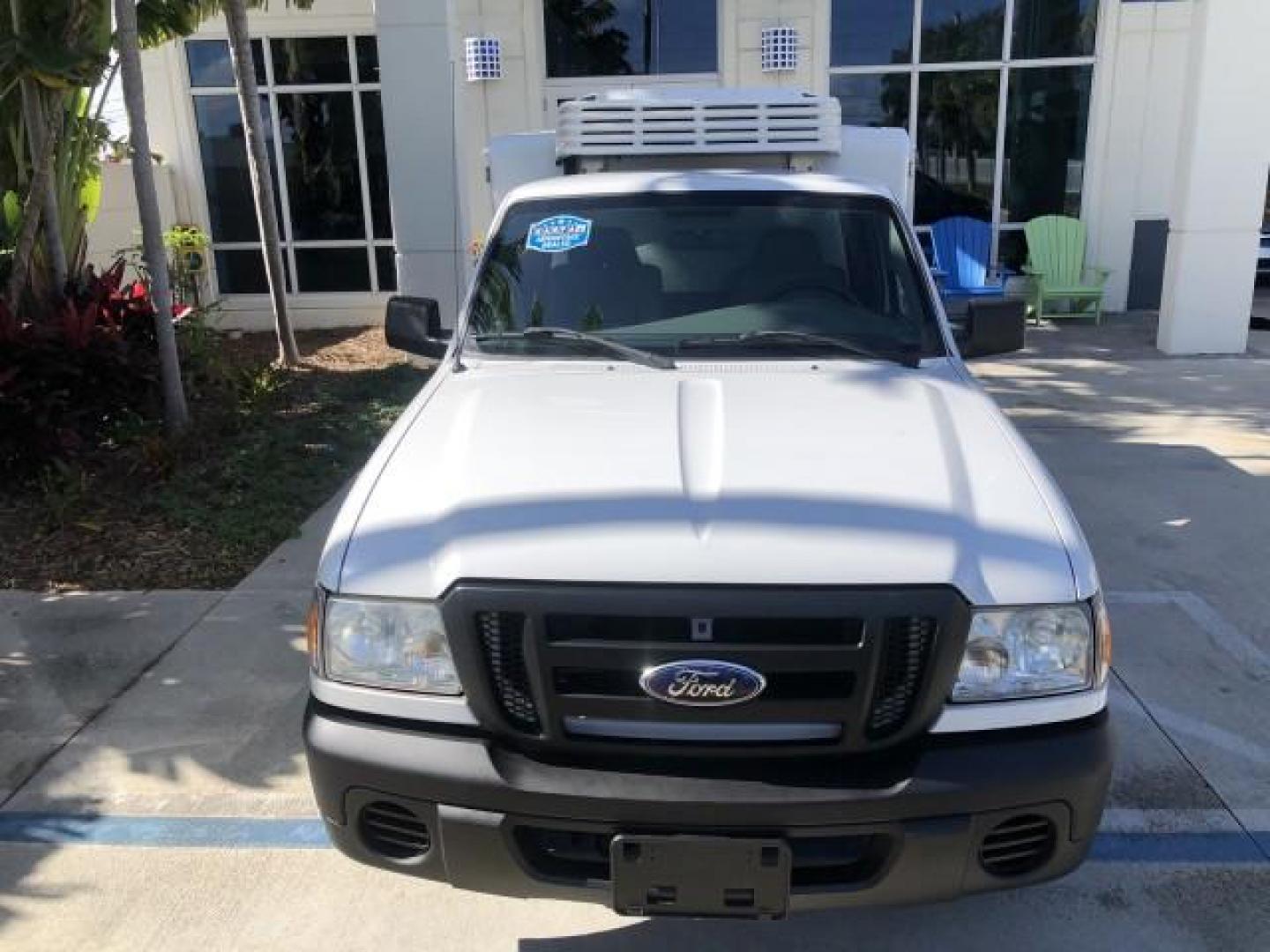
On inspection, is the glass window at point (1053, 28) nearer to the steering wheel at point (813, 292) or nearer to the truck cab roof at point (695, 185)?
the truck cab roof at point (695, 185)

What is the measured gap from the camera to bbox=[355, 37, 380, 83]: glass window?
39.6 feet

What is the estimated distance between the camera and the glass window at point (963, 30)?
12109mm

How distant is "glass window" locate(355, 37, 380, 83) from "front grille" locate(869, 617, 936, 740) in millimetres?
11503

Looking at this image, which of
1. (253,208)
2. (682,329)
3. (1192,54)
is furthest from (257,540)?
(1192,54)

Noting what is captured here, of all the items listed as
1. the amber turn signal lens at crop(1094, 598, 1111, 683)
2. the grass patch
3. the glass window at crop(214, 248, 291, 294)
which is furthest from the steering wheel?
the glass window at crop(214, 248, 291, 294)

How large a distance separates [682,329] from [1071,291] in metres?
9.31

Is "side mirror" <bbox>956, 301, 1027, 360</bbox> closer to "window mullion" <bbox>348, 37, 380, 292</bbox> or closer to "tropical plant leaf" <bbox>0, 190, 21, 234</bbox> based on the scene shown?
"tropical plant leaf" <bbox>0, 190, 21, 234</bbox>

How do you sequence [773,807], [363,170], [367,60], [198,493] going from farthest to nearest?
[363,170], [367,60], [198,493], [773,807]

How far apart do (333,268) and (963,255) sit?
7323mm

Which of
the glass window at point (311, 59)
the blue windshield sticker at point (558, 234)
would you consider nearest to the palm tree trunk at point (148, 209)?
the blue windshield sticker at point (558, 234)

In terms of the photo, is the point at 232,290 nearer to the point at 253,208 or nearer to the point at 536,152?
the point at 253,208

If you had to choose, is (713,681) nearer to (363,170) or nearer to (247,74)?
(247,74)

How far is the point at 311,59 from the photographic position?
12.2 metres

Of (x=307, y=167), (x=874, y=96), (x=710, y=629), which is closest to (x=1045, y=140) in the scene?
(x=874, y=96)
